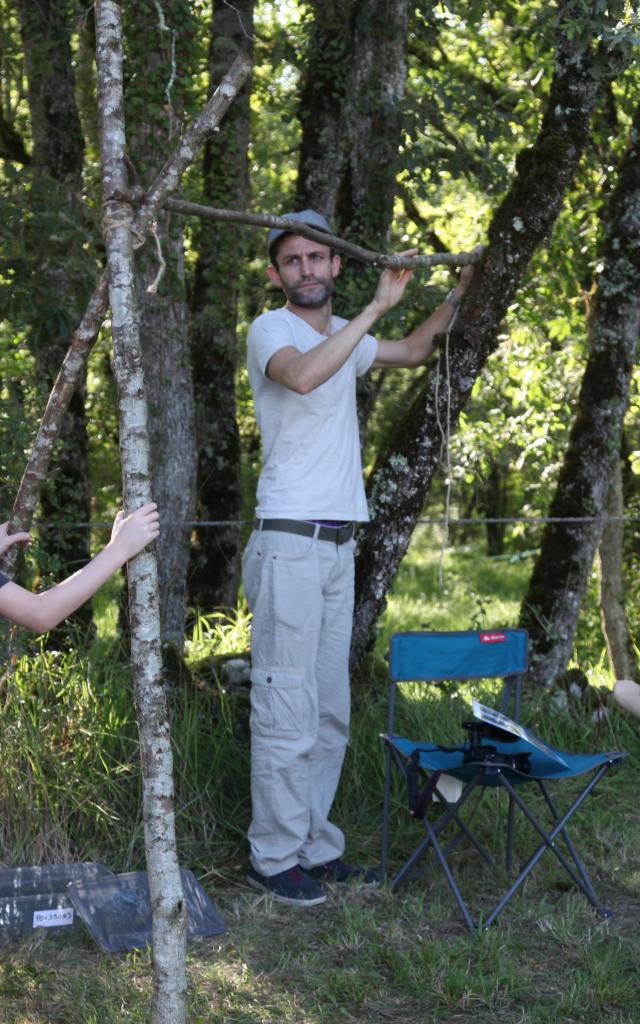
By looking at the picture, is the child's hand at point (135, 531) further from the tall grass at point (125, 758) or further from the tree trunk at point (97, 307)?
the tall grass at point (125, 758)

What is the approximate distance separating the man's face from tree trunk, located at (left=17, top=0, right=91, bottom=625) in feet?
4.48

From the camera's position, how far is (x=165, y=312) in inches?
251

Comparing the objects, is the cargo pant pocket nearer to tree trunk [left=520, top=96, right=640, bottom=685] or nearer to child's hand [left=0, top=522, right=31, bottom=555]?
child's hand [left=0, top=522, right=31, bottom=555]

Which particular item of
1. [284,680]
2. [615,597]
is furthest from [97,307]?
[615,597]

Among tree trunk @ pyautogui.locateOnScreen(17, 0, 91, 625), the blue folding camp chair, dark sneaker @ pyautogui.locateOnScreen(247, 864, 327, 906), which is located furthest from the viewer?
tree trunk @ pyautogui.locateOnScreen(17, 0, 91, 625)

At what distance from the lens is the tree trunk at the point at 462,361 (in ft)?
18.1

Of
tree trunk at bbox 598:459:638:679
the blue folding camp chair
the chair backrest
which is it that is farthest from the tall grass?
tree trunk at bbox 598:459:638:679

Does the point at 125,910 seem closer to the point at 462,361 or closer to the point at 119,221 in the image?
the point at 119,221

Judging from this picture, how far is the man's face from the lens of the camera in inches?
176

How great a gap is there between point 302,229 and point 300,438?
85 cm

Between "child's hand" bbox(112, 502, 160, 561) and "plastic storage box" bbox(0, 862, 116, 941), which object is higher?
"child's hand" bbox(112, 502, 160, 561)

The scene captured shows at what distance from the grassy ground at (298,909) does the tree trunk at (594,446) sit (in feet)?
3.60

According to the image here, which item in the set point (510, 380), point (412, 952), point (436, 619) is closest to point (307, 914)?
point (412, 952)

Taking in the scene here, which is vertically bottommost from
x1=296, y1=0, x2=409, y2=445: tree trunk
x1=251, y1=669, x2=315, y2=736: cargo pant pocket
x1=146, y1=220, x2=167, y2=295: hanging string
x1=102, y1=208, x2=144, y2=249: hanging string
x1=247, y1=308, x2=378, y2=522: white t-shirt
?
x1=251, y1=669, x2=315, y2=736: cargo pant pocket
